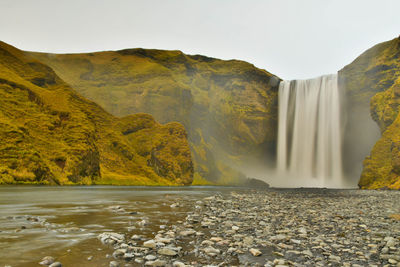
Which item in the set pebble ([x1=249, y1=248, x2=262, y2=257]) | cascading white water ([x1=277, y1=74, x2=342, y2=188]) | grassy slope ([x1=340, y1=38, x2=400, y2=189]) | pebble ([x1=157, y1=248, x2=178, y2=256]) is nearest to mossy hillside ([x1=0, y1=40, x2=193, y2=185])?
cascading white water ([x1=277, y1=74, x2=342, y2=188])

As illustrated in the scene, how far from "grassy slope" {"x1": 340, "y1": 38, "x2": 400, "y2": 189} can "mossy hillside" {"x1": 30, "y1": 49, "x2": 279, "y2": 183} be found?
41865mm

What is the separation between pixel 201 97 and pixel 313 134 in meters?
76.4

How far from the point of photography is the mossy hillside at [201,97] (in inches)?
5423

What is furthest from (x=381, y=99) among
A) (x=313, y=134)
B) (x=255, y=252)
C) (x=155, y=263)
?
(x=155, y=263)

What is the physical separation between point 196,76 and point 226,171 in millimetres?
73848

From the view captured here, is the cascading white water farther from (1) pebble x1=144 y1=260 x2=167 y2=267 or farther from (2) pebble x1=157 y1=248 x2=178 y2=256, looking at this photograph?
(1) pebble x1=144 y1=260 x2=167 y2=267

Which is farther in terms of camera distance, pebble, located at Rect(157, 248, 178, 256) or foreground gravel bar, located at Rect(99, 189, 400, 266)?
pebble, located at Rect(157, 248, 178, 256)

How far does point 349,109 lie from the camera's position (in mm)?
98188

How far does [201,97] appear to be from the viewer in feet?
519

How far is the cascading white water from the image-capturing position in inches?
3799

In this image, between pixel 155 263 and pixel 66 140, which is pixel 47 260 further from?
pixel 66 140

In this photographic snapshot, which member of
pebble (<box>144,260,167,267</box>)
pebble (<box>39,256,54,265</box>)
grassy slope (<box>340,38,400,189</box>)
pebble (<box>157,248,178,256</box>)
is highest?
grassy slope (<box>340,38,400,189</box>)

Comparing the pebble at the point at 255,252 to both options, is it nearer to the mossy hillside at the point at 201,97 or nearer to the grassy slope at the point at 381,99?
the grassy slope at the point at 381,99

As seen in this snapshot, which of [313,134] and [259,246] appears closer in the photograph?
[259,246]
